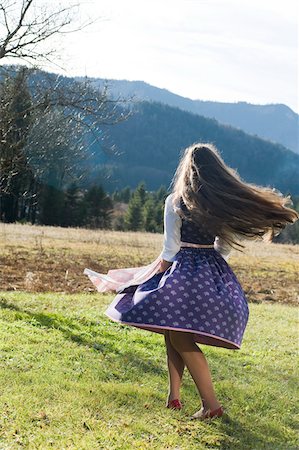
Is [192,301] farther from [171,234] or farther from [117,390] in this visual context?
[117,390]

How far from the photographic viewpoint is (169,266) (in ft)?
16.5

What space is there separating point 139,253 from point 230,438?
1745cm

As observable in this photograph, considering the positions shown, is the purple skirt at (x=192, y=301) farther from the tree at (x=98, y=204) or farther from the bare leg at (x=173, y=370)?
the tree at (x=98, y=204)

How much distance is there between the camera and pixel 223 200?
495cm

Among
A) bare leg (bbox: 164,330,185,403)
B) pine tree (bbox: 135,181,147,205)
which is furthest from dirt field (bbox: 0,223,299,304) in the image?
Answer: pine tree (bbox: 135,181,147,205)

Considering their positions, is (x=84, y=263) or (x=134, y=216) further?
(x=134, y=216)

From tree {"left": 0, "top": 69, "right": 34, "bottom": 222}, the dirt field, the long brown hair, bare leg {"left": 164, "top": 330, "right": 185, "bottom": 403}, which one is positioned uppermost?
tree {"left": 0, "top": 69, "right": 34, "bottom": 222}

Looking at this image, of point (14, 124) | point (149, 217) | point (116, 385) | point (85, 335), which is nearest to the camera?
point (116, 385)

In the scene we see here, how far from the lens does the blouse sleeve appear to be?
498 cm

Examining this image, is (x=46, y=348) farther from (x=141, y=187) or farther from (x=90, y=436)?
(x=141, y=187)

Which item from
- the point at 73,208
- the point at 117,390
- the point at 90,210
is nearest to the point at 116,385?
the point at 117,390

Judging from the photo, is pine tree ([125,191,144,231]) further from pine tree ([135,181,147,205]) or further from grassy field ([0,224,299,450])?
grassy field ([0,224,299,450])

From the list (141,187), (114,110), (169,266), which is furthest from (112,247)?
(141,187)

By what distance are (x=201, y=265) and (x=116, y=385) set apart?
4.84ft
